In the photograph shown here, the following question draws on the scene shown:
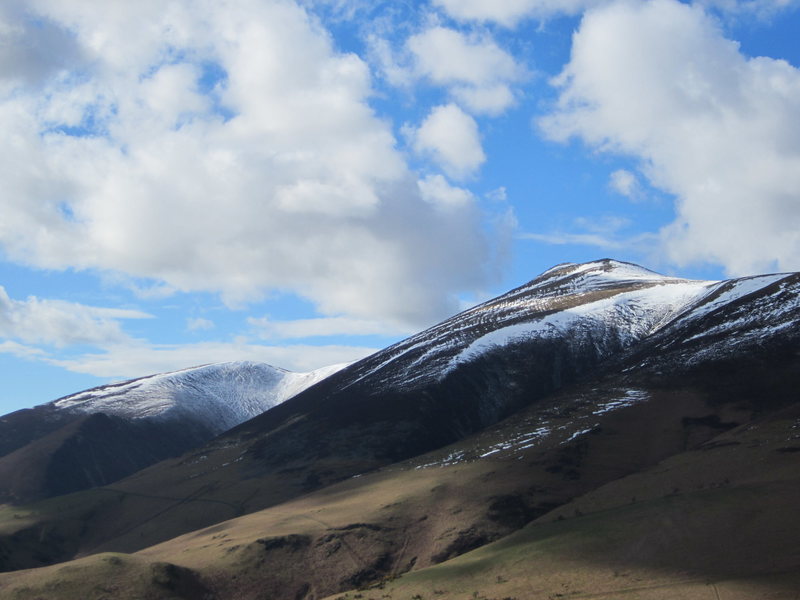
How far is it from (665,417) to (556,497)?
2555cm

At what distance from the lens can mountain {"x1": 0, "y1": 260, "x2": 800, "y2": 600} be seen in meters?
57.7

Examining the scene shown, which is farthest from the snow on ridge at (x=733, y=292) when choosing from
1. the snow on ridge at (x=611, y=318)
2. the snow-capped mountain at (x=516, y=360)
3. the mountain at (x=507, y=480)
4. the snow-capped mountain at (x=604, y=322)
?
the snow on ridge at (x=611, y=318)

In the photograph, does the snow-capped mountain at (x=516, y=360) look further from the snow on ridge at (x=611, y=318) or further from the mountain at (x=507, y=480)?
the mountain at (x=507, y=480)

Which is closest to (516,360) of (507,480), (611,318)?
(611,318)

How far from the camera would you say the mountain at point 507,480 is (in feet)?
189

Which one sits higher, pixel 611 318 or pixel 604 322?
pixel 611 318

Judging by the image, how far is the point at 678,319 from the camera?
14838 centimetres

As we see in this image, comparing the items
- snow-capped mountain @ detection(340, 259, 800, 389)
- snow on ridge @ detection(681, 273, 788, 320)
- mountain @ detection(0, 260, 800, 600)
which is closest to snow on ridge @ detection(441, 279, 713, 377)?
snow-capped mountain @ detection(340, 259, 800, 389)

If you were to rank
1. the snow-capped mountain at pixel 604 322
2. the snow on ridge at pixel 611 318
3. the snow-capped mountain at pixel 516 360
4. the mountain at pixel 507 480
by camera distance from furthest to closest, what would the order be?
1. the snow on ridge at pixel 611 318
2. the snow-capped mountain at pixel 604 322
3. the snow-capped mountain at pixel 516 360
4. the mountain at pixel 507 480

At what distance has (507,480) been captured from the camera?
88.5m

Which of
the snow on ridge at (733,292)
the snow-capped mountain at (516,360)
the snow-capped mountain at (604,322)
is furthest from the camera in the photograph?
the snow on ridge at (733,292)

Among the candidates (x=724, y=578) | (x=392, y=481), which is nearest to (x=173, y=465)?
(x=392, y=481)

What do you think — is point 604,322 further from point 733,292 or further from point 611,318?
point 733,292

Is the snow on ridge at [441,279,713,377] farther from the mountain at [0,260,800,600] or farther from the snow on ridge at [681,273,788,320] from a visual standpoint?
the snow on ridge at [681,273,788,320]
